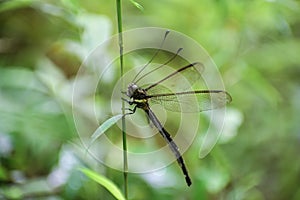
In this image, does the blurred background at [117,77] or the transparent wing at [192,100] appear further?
the blurred background at [117,77]

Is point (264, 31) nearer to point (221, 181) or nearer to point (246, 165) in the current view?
point (246, 165)

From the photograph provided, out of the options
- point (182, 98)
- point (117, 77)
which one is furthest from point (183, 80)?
point (117, 77)

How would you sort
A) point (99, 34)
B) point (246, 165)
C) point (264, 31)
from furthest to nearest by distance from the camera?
1. point (264, 31)
2. point (246, 165)
3. point (99, 34)

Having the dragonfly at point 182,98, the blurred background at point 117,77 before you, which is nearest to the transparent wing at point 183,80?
the dragonfly at point 182,98

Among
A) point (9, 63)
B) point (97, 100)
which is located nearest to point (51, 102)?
point (97, 100)

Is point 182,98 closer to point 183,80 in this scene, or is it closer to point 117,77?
point 183,80

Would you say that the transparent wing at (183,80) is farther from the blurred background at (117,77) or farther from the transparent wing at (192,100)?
the blurred background at (117,77)
